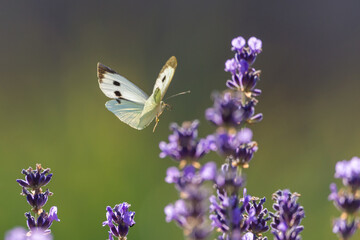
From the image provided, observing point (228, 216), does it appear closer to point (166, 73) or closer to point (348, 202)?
point (348, 202)

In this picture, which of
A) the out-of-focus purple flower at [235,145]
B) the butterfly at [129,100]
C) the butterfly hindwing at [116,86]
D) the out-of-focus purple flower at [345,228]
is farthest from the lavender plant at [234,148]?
the butterfly hindwing at [116,86]

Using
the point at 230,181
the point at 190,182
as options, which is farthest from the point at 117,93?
the point at 190,182

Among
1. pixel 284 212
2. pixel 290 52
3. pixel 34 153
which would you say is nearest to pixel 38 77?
pixel 34 153

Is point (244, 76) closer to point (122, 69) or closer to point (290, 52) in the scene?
point (122, 69)

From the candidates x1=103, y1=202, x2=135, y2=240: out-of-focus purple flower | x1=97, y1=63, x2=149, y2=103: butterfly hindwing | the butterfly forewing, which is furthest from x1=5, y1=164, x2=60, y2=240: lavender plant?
x1=97, y1=63, x2=149, y2=103: butterfly hindwing

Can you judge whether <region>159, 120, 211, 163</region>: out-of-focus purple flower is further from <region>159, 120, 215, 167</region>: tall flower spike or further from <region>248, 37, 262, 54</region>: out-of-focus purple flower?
<region>248, 37, 262, 54</region>: out-of-focus purple flower

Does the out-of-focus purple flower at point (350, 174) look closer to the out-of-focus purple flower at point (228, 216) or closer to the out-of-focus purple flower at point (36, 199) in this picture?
the out-of-focus purple flower at point (228, 216)
